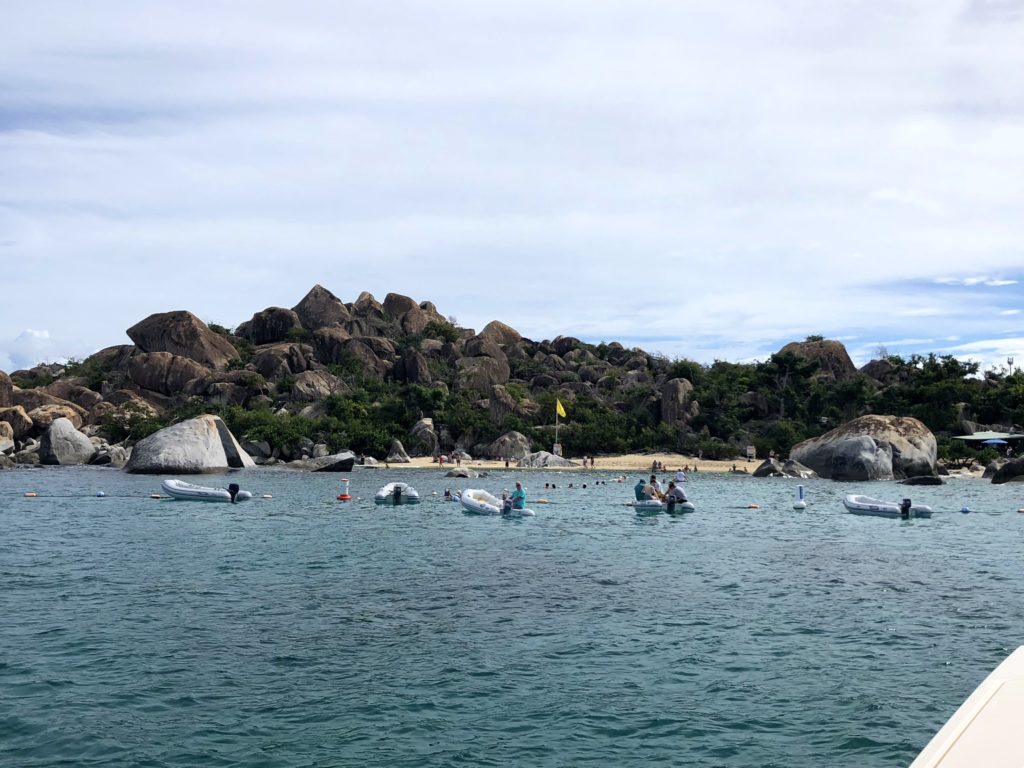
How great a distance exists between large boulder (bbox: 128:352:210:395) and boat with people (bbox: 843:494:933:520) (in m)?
71.7

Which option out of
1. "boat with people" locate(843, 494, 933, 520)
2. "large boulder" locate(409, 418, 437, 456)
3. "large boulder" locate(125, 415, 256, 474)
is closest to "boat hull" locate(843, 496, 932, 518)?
"boat with people" locate(843, 494, 933, 520)

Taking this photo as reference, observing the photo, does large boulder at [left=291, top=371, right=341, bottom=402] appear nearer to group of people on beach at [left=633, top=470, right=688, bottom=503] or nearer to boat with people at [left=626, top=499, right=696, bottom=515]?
group of people on beach at [left=633, top=470, right=688, bottom=503]

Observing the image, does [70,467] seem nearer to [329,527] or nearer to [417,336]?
[329,527]

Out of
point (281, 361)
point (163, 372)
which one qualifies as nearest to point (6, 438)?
point (163, 372)

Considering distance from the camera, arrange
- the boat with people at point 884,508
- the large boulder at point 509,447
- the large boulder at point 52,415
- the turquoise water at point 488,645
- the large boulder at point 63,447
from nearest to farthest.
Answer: the turquoise water at point 488,645, the boat with people at point 884,508, the large boulder at point 63,447, the large boulder at point 509,447, the large boulder at point 52,415

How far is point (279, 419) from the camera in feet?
265

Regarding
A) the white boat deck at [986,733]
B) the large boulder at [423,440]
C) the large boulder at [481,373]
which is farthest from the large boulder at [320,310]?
the white boat deck at [986,733]

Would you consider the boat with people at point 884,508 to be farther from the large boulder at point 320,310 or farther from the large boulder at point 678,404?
the large boulder at point 320,310

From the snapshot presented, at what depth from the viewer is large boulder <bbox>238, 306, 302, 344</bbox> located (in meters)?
112

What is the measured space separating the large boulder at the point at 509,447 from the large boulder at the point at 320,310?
39949 mm

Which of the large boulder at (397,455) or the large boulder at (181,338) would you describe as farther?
the large boulder at (181,338)

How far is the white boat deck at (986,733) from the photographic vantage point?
3.97 m

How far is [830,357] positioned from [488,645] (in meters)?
94.7

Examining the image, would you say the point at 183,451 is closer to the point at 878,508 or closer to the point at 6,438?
the point at 6,438
